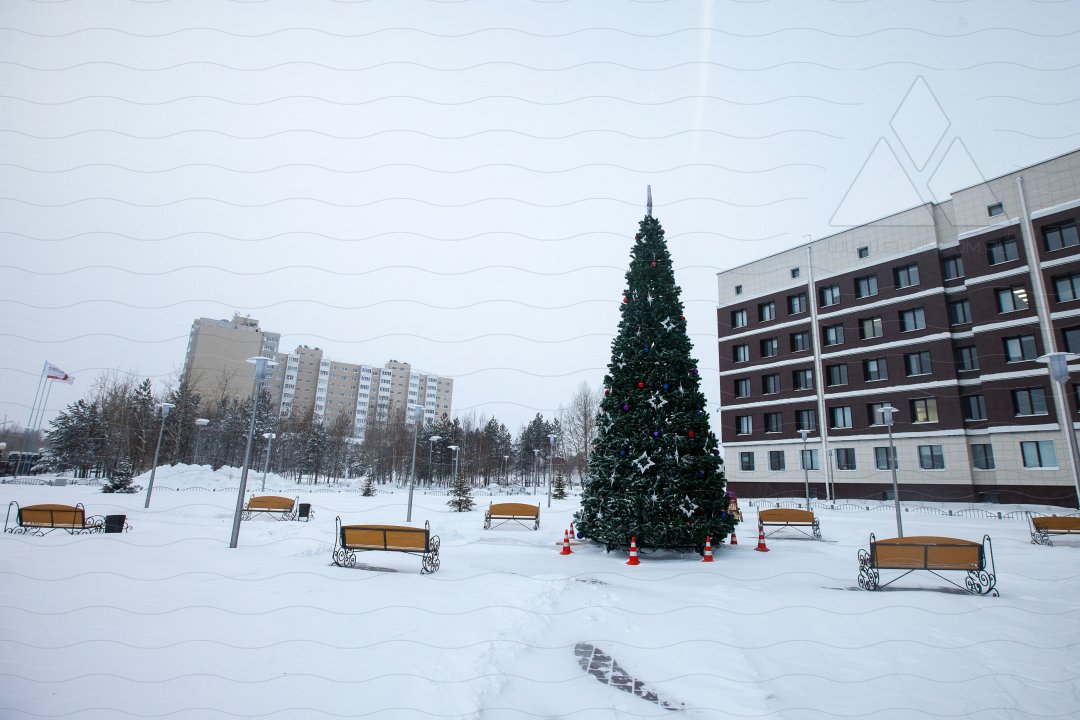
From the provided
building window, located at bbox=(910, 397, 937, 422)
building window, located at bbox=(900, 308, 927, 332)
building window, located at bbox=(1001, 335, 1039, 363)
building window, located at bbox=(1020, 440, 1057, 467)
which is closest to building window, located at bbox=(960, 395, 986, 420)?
building window, located at bbox=(910, 397, 937, 422)

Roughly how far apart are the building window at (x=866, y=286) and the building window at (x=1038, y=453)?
1042 cm

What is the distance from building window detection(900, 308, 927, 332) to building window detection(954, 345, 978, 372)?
2046 millimetres

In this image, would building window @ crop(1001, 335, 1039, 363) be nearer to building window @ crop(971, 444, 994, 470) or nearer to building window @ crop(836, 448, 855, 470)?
building window @ crop(971, 444, 994, 470)

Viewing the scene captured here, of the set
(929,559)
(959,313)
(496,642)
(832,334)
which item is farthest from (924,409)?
(496,642)

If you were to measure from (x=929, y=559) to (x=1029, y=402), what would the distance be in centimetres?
2286

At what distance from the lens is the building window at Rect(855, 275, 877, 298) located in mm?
28578

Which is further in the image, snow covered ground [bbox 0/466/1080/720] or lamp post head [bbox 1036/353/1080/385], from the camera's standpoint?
lamp post head [bbox 1036/353/1080/385]

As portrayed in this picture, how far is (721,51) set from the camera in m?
5.55

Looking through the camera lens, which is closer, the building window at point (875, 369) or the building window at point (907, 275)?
the building window at point (907, 275)

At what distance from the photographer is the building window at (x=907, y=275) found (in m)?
27.0

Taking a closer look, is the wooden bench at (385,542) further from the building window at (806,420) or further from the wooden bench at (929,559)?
the building window at (806,420)

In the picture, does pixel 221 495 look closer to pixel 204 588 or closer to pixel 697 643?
pixel 204 588

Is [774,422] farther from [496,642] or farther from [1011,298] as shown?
[496,642]

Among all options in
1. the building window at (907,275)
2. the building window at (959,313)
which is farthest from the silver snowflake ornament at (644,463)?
the building window at (907,275)
